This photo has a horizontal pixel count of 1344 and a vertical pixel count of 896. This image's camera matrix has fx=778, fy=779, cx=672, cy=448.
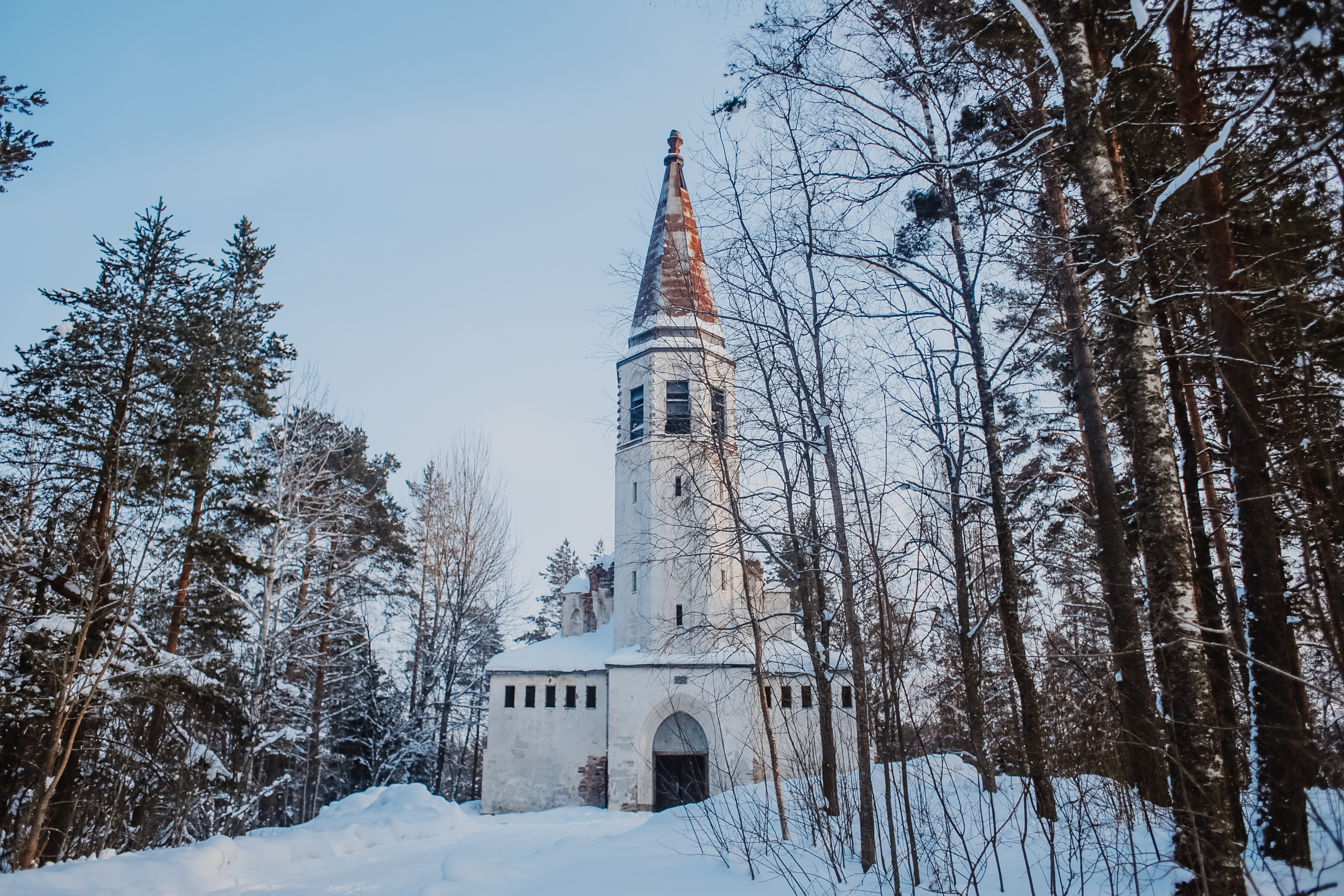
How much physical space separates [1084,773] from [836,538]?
10.9ft

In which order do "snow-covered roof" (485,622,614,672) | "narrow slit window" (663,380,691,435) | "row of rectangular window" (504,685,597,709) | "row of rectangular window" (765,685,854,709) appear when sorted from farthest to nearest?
"snow-covered roof" (485,622,614,672)
"row of rectangular window" (504,685,597,709)
"narrow slit window" (663,380,691,435)
"row of rectangular window" (765,685,854,709)

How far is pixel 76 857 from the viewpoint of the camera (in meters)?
11.1

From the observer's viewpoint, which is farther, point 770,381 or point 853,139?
point 770,381

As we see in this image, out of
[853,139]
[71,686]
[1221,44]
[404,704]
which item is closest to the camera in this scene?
[1221,44]

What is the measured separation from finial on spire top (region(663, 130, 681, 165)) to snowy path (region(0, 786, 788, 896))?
2041 centimetres

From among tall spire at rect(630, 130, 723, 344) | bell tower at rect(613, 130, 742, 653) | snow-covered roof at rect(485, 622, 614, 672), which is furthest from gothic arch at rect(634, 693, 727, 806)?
tall spire at rect(630, 130, 723, 344)

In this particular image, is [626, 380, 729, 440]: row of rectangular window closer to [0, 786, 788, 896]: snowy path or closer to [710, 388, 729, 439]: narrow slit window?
[710, 388, 729, 439]: narrow slit window

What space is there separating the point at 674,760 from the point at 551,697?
4.17m

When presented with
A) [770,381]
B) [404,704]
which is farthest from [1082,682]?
[404,704]

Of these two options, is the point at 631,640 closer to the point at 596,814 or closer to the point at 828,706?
the point at 596,814

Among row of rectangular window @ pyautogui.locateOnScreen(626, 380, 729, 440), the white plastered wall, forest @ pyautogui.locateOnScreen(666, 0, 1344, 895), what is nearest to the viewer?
forest @ pyautogui.locateOnScreen(666, 0, 1344, 895)

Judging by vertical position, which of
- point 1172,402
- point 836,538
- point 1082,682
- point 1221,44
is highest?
point 1221,44

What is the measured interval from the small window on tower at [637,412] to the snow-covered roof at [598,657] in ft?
21.8

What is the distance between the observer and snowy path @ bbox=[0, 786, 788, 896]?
7.04 meters
